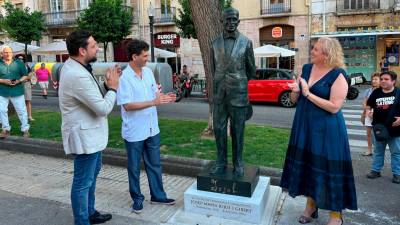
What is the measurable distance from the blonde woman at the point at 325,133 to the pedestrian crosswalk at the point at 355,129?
Answer: 421cm

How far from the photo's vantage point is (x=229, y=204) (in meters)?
4.10

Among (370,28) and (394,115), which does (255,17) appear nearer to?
(370,28)

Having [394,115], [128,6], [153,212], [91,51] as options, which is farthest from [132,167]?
[128,6]

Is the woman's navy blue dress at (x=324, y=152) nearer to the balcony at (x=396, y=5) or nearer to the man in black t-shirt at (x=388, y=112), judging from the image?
the man in black t-shirt at (x=388, y=112)

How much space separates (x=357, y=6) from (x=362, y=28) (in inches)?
49.8

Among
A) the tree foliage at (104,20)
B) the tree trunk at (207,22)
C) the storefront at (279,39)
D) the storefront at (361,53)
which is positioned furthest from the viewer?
the tree foliage at (104,20)

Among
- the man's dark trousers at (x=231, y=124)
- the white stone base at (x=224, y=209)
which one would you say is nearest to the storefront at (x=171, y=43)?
the man's dark trousers at (x=231, y=124)

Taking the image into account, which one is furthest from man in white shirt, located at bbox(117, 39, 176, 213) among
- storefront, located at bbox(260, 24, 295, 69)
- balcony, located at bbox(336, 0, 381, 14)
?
storefront, located at bbox(260, 24, 295, 69)

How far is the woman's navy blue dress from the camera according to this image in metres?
3.70

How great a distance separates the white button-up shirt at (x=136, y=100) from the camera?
13.9 ft

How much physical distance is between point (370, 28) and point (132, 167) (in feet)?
68.5

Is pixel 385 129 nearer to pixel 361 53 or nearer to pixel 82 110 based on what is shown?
pixel 82 110

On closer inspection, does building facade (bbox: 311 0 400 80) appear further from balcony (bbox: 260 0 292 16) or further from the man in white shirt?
the man in white shirt

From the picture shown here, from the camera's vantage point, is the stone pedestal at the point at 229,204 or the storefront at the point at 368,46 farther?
the storefront at the point at 368,46
